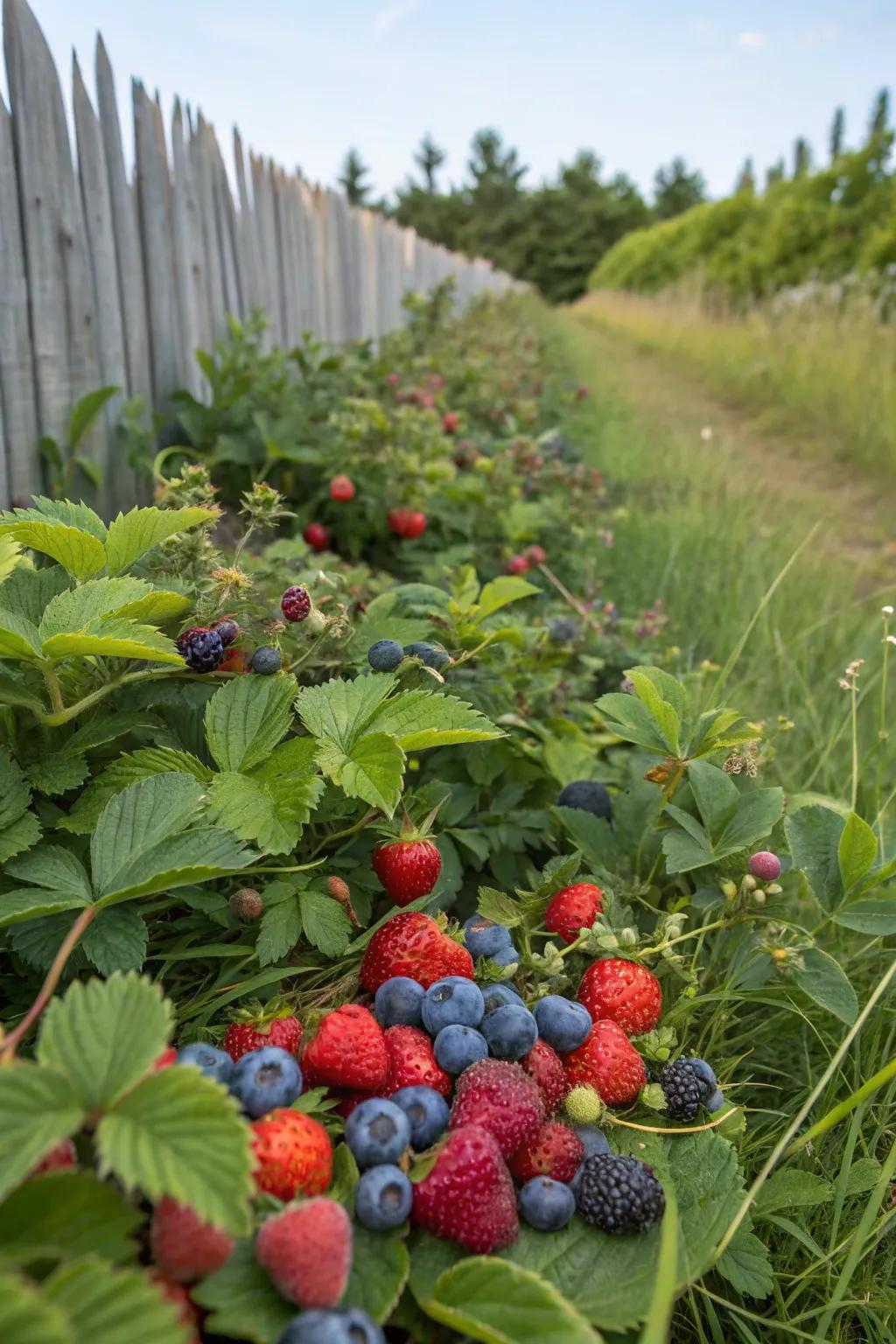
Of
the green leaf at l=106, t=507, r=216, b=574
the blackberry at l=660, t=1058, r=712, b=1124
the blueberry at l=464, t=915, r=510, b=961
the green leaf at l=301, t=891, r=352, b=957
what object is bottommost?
the blackberry at l=660, t=1058, r=712, b=1124

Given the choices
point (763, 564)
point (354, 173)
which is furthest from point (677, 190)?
point (763, 564)

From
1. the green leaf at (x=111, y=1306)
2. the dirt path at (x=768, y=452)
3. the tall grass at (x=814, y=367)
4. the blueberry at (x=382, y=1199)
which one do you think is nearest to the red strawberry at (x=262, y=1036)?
the blueberry at (x=382, y=1199)

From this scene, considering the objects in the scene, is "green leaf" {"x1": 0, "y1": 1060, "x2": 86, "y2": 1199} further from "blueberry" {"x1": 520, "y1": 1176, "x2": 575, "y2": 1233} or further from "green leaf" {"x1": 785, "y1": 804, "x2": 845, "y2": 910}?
"green leaf" {"x1": 785, "y1": 804, "x2": 845, "y2": 910}

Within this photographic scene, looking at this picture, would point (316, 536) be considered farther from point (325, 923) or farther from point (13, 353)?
point (325, 923)

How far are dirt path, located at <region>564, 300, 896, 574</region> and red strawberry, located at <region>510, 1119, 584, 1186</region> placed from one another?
3.48m

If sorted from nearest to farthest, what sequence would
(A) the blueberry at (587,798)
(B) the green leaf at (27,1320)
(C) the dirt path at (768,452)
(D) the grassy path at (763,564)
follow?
(B) the green leaf at (27,1320)
(A) the blueberry at (587,798)
(D) the grassy path at (763,564)
(C) the dirt path at (768,452)

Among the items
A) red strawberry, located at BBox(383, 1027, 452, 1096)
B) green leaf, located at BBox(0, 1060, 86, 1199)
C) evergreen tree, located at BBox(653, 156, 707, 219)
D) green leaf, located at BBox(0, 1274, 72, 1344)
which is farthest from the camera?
evergreen tree, located at BBox(653, 156, 707, 219)

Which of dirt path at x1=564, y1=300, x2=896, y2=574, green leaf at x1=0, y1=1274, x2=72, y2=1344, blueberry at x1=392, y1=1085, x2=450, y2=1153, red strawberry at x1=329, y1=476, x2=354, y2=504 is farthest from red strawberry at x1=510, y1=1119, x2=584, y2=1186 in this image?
dirt path at x1=564, y1=300, x2=896, y2=574

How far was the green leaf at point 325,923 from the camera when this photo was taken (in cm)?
131

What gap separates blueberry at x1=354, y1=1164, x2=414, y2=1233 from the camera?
92cm

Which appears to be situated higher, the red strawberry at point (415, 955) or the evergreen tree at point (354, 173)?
the evergreen tree at point (354, 173)

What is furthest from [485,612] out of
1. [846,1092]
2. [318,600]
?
[846,1092]

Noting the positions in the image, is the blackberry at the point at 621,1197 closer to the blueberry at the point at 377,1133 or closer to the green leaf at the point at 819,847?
the blueberry at the point at 377,1133

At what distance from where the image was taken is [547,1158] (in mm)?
1065
